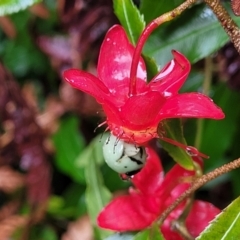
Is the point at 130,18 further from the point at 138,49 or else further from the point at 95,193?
the point at 95,193

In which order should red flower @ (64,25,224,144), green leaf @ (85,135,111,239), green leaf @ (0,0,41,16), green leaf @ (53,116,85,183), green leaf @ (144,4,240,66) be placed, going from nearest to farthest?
red flower @ (64,25,224,144) → green leaf @ (0,0,41,16) → green leaf @ (144,4,240,66) → green leaf @ (85,135,111,239) → green leaf @ (53,116,85,183)

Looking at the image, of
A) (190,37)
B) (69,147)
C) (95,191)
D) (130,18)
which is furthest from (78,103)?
(130,18)

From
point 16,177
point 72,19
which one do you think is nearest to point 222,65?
point 72,19

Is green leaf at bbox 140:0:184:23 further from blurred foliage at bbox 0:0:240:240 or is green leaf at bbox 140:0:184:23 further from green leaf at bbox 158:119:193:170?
green leaf at bbox 158:119:193:170

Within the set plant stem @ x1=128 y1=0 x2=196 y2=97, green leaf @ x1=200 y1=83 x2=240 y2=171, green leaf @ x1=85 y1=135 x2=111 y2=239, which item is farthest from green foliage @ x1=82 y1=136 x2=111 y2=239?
plant stem @ x1=128 y1=0 x2=196 y2=97

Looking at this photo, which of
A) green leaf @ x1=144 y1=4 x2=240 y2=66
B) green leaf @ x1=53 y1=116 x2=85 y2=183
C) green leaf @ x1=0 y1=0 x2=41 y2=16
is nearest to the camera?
green leaf @ x1=0 y1=0 x2=41 y2=16

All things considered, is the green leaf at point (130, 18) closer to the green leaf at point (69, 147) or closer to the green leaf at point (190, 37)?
the green leaf at point (190, 37)

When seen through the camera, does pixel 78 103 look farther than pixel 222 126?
Yes

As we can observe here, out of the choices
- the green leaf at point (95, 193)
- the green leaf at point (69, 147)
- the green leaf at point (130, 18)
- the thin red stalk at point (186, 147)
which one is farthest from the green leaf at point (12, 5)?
the green leaf at point (69, 147)
